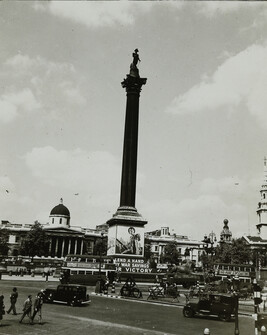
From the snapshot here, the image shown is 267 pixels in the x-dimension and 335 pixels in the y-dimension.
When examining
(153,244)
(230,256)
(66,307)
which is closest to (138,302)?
(66,307)

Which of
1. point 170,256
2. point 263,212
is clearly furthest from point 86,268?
point 263,212

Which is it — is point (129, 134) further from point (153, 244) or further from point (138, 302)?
point (153, 244)

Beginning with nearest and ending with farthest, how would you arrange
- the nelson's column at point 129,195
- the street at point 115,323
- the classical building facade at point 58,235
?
1. the street at point 115,323
2. the nelson's column at point 129,195
3. the classical building facade at point 58,235

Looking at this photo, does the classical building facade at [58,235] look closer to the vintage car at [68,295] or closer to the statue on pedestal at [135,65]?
the statue on pedestal at [135,65]

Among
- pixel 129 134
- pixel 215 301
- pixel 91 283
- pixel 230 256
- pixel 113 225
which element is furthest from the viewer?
pixel 230 256

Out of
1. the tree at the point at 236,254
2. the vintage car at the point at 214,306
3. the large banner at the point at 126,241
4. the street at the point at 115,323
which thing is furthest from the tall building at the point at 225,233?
the vintage car at the point at 214,306

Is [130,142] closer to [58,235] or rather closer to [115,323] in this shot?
[115,323]

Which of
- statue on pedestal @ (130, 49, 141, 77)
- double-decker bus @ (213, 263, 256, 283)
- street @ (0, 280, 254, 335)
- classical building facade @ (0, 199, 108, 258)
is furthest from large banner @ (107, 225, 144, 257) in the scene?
classical building facade @ (0, 199, 108, 258)
